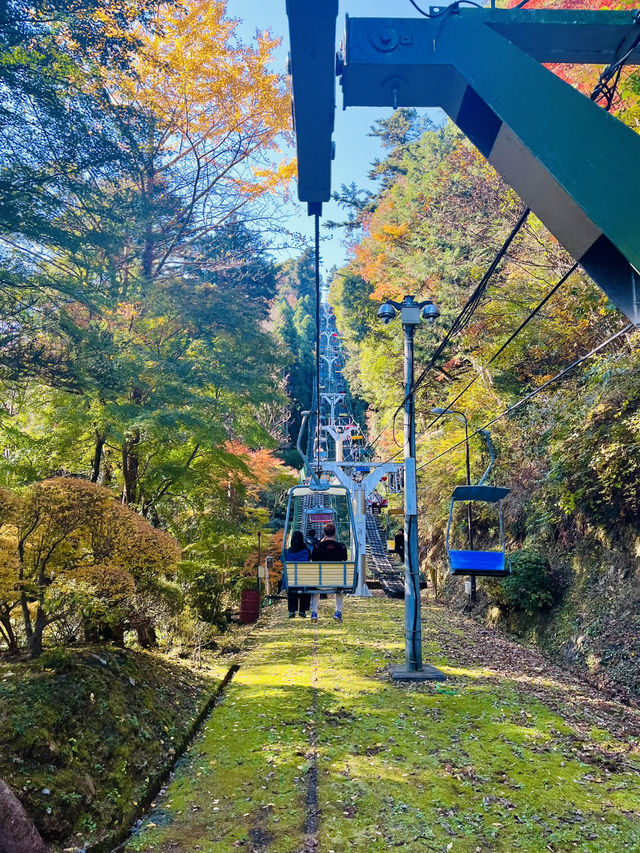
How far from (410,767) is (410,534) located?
13.0 feet

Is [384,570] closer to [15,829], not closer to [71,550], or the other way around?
[71,550]

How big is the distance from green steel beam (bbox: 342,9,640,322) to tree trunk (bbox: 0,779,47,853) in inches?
203

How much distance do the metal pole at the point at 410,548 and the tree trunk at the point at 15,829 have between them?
5.98 m

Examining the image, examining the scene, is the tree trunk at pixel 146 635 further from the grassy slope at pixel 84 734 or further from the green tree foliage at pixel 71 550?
the green tree foliage at pixel 71 550

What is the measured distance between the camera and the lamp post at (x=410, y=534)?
8688 millimetres

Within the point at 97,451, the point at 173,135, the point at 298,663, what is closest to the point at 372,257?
the point at 173,135

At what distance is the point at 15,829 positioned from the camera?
3.78 m

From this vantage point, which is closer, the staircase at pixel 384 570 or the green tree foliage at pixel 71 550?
the green tree foliage at pixel 71 550


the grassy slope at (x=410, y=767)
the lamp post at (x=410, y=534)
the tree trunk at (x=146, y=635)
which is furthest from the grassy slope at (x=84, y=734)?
the lamp post at (x=410, y=534)

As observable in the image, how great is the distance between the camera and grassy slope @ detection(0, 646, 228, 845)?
4.42 metres

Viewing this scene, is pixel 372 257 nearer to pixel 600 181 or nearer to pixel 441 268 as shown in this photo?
pixel 441 268

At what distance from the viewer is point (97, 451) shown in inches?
428

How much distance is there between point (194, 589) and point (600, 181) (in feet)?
41.6

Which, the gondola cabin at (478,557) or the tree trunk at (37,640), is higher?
the gondola cabin at (478,557)
